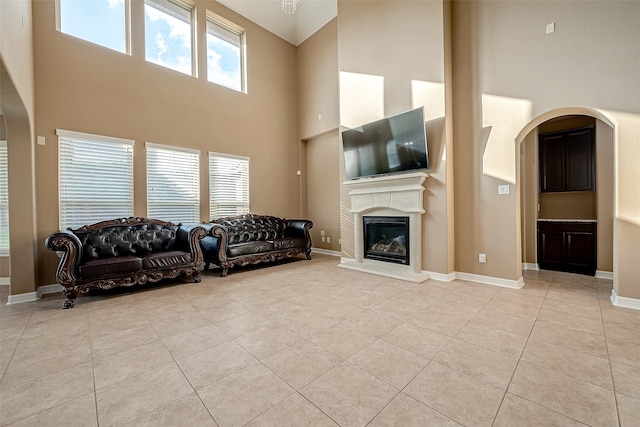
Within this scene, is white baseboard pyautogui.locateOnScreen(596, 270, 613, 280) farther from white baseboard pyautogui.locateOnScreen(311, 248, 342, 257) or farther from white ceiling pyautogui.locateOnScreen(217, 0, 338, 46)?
white ceiling pyautogui.locateOnScreen(217, 0, 338, 46)

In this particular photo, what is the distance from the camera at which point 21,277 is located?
323 cm

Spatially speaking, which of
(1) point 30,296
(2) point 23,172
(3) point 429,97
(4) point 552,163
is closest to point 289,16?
(3) point 429,97

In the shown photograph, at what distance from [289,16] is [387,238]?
5.82 m

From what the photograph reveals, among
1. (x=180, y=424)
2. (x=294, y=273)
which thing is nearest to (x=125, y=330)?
(x=180, y=424)

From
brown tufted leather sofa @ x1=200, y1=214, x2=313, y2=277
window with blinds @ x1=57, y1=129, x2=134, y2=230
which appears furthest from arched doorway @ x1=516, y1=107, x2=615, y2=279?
window with blinds @ x1=57, y1=129, x2=134, y2=230

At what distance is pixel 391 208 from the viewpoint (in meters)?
4.35

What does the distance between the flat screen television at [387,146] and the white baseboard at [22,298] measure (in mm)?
4792

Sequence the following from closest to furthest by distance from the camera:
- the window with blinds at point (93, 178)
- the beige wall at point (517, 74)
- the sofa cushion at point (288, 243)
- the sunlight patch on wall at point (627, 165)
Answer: the sunlight patch on wall at point (627, 165), the beige wall at point (517, 74), the window with blinds at point (93, 178), the sofa cushion at point (288, 243)

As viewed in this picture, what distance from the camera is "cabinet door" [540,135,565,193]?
170 inches

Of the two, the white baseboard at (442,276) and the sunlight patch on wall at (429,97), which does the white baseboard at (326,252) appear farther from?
the sunlight patch on wall at (429,97)

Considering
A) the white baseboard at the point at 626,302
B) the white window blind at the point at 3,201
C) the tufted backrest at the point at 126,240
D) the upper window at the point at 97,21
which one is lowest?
the white baseboard at the point at 626,302

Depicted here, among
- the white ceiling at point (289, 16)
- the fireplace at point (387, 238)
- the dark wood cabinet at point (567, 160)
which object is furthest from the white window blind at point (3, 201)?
the dark wood cabinet at point (567, 160)

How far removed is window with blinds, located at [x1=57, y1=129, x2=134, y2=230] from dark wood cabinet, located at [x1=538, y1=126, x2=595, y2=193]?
6.94 m

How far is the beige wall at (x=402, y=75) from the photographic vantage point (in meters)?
3.84
